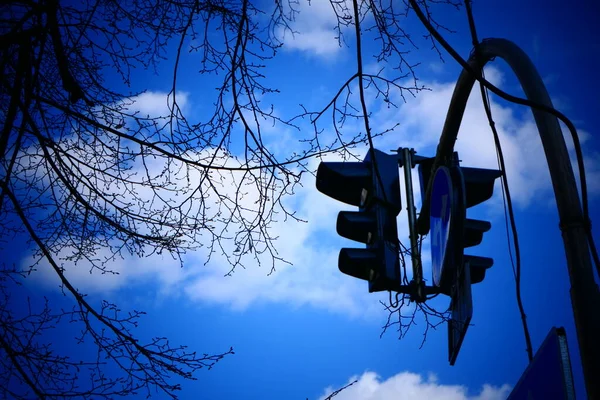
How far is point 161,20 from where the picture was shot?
404 centimetres

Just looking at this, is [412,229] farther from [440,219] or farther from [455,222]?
[455,222]

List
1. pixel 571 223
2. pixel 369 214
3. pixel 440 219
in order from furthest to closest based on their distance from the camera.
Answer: pixel 369 214
pixel 440 219
pixel 571 223

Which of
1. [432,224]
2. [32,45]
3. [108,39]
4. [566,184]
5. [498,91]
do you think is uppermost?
[108,39]

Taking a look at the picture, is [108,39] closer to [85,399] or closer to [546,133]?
[85,399]

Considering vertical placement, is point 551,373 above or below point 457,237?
below

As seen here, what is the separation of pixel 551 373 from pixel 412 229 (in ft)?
6.52

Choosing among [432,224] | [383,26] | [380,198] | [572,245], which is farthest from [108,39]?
[572,245]

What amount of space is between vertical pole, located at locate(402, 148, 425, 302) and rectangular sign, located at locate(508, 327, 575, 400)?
1.37 metres

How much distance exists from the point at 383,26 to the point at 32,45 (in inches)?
108

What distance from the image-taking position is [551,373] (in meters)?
1.61

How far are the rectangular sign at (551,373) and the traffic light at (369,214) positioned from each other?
1398 mm

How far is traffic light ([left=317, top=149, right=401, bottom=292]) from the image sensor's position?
10.6 ft

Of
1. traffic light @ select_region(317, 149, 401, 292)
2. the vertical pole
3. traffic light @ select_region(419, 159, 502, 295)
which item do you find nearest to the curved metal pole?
traffic light @ select_region(419, 159, 502, 295)

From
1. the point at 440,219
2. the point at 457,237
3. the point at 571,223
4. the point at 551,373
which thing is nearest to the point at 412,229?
the point at 440,219
